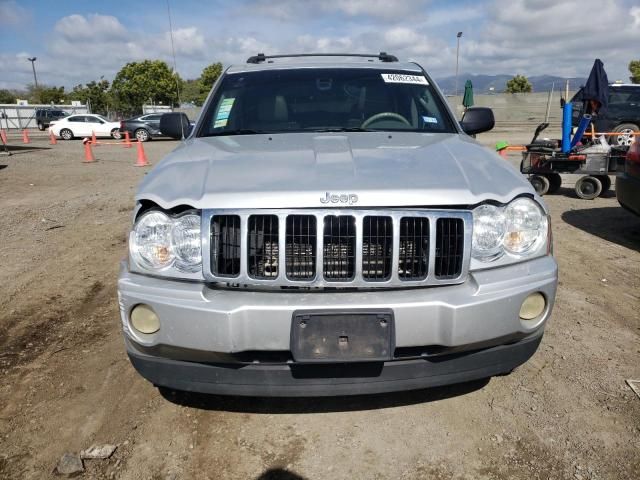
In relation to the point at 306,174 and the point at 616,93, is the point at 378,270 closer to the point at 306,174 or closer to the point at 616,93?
the point at 306,174

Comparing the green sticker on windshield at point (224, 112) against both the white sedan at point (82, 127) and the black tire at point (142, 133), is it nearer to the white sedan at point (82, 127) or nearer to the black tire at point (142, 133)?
the black tire at point (142, 133)

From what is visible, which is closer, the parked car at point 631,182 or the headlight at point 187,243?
the headlight at point 187,243

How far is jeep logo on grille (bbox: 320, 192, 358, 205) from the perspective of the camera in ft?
6.76

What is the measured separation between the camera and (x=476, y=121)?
375 cm

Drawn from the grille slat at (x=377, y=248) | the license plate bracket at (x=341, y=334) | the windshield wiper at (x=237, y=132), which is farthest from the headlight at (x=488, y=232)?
the windshield wiper at (x=237, y=132)

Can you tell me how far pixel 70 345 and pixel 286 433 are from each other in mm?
1757

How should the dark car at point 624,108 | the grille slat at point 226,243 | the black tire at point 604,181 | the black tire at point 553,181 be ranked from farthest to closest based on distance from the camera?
the dark car at point 624,108 < the black tire at point 553,181 < the black tire at point 604,181 < the grille slat at point 226,243

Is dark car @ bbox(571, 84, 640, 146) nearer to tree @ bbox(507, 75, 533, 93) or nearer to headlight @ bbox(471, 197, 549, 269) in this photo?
headlight @ bbox(471, 197, 549, 269)

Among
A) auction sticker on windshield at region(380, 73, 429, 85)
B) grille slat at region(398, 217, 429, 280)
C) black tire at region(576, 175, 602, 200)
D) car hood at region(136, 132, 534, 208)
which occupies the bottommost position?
black tire at region(576, 175, 602, 200)

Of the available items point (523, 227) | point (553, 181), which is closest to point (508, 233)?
point (523, 227)

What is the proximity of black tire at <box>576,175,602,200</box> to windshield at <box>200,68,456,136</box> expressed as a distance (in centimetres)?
590

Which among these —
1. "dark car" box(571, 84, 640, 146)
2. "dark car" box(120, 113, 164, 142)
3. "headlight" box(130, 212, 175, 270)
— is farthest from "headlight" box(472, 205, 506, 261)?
"dark car" box(120, 113, 164, 142)

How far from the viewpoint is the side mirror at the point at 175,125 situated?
3.82 m

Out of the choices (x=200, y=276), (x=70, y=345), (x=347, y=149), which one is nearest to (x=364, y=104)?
(x=347, y=149)
